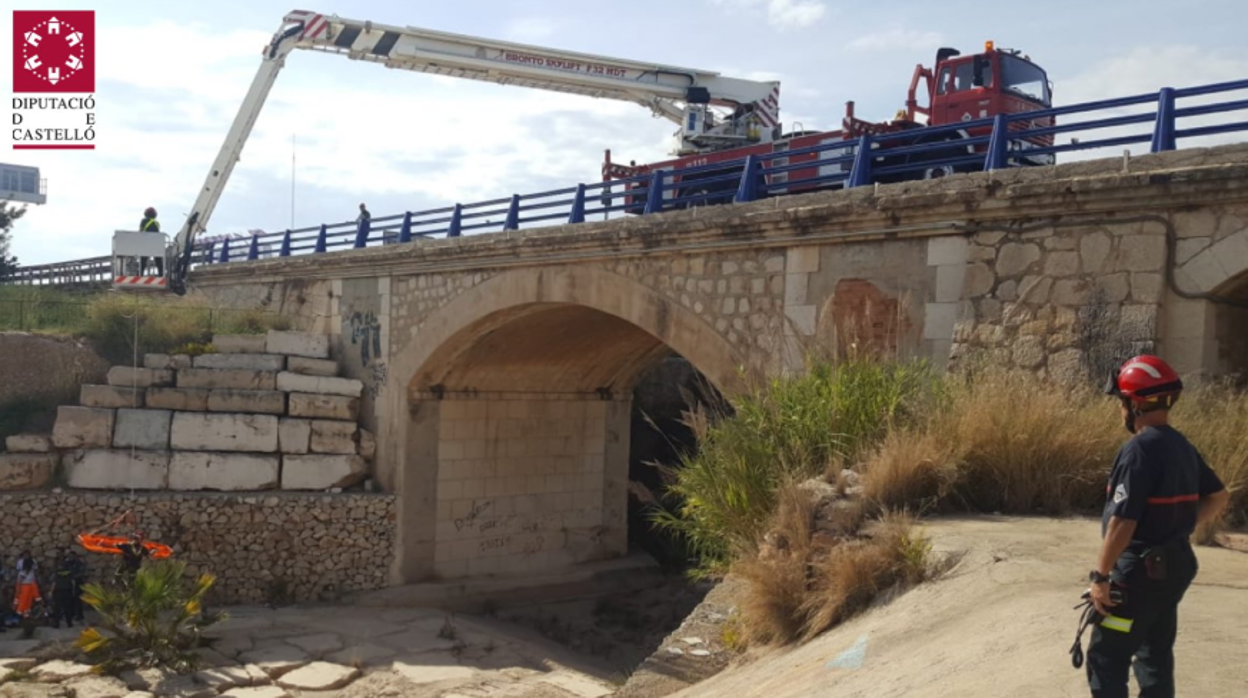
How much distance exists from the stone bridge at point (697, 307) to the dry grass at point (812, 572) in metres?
2.11

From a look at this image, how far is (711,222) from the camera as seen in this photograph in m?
9.77

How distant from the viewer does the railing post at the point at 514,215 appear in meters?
13.1

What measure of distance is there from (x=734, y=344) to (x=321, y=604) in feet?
26.0

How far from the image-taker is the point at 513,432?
16.2m

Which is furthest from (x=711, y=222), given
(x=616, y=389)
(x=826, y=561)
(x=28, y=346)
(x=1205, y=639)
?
(x=28, y=346)

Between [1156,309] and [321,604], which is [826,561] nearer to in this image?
[1156,309]

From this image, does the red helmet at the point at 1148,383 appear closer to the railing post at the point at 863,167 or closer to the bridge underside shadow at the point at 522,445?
the railing post at the point at 863,167

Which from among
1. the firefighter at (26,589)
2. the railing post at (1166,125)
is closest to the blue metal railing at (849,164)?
the railing post at (1166,125)

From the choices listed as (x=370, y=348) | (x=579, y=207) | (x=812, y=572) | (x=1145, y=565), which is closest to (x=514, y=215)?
(x=579, y=207)

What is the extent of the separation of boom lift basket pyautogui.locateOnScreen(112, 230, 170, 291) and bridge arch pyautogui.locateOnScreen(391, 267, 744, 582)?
7.39 m

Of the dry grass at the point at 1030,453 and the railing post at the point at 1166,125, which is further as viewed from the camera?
the railing post at the point at 1166,125

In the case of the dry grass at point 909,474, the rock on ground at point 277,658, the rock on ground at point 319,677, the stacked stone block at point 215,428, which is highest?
the dry grass at point 909,474

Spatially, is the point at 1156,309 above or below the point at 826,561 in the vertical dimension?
above

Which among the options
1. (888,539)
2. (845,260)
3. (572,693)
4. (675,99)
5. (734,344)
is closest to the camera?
(888,539)
